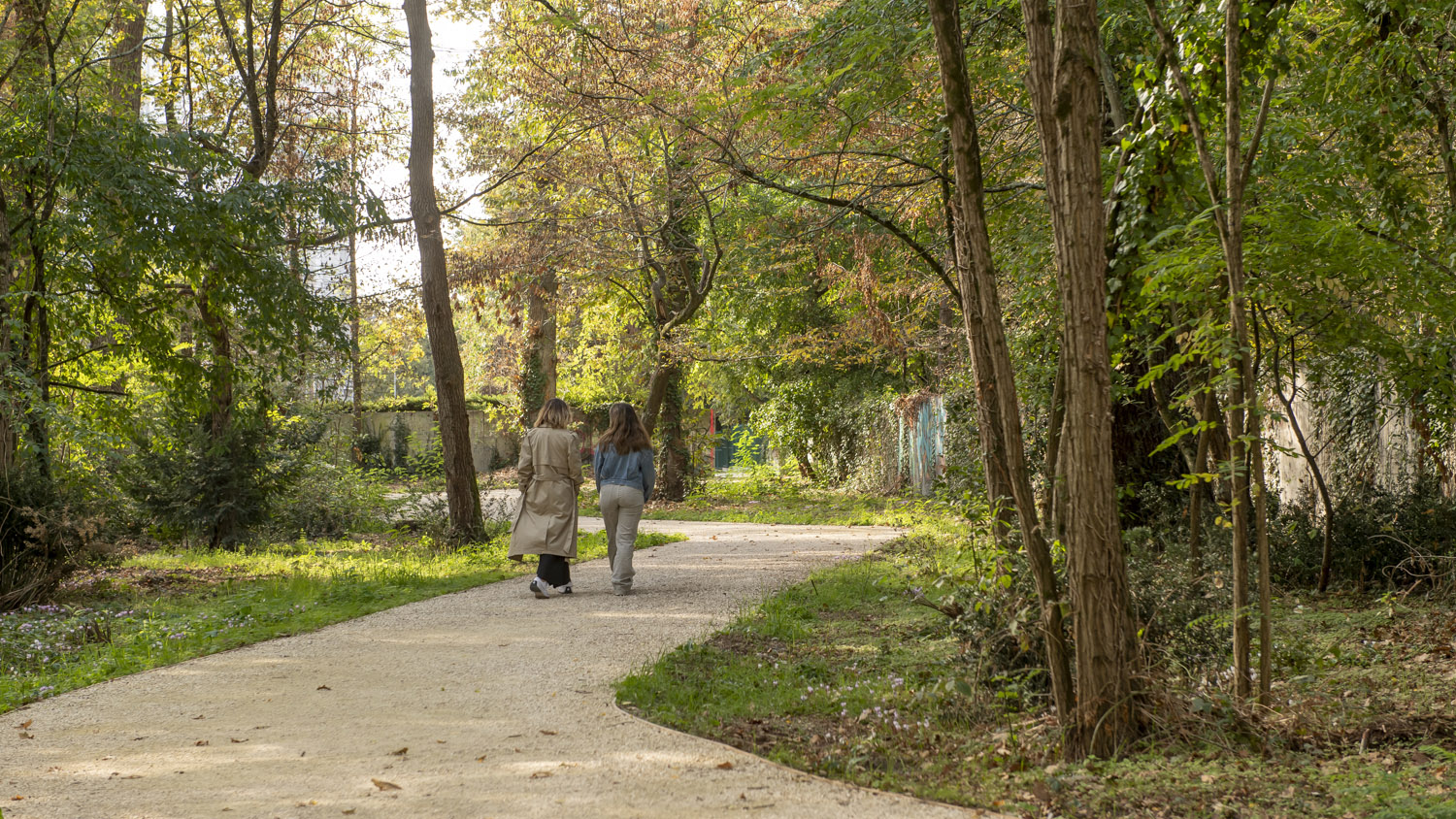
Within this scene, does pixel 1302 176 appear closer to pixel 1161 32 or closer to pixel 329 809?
pixel 1161 32

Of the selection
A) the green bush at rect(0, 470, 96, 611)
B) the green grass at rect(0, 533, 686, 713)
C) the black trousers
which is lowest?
the green grass at rect(0, 533, 686, 713)

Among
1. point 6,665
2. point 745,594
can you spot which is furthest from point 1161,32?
point 6,665

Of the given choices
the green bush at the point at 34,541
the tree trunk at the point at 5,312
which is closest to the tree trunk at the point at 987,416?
the green bush at the point at 34,541

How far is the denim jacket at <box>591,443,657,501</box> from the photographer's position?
9.59m

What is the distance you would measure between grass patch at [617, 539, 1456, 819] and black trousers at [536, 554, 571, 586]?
112 inches

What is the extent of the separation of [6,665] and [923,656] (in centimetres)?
585

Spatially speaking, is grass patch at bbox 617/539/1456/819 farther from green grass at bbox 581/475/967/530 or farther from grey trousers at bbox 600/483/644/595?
green grass at bbox 581/475/967/530

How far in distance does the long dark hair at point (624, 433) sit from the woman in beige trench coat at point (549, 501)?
0.37 meters

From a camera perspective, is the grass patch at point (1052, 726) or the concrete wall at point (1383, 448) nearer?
the grass patch at point (1052, 726)

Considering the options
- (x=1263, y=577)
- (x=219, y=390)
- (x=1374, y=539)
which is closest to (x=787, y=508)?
(x=219, y=390)

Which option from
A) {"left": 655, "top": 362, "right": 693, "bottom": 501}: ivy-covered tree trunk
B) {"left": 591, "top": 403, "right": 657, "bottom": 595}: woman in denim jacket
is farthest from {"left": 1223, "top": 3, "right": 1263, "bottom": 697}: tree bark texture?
{"left": 655, "top": 362, "right": 693, "bottom": 501}: ivy-covered tree trunk

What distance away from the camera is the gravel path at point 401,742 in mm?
3838

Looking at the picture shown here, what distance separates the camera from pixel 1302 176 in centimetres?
682

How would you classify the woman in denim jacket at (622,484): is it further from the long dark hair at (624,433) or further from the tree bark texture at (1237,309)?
the tree bark texture at (1237,309)
